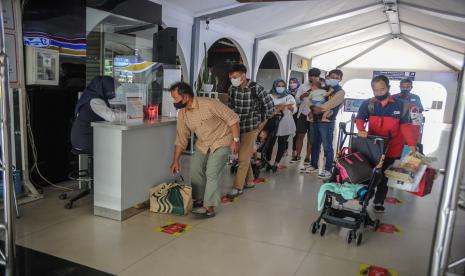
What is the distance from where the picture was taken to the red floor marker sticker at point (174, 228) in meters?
3.30

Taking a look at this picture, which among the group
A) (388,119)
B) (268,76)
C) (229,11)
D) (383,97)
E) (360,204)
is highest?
(229,11)

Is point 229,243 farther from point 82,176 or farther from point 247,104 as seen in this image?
point 82,176

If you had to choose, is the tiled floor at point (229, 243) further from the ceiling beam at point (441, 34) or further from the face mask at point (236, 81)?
the ceiling beam at point (441, 34)

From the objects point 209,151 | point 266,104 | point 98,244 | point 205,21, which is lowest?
point 98,244

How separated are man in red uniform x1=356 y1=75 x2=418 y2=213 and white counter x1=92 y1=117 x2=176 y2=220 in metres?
2.14

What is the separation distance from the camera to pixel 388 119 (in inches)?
142

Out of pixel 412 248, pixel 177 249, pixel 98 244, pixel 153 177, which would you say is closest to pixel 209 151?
pixel 153 177

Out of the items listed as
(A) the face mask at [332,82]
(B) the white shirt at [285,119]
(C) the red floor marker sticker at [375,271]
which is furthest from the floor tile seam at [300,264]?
Answer: (A) the face mask at [332,82]

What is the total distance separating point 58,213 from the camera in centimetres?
364

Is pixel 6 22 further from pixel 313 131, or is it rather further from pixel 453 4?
pixel 453 4

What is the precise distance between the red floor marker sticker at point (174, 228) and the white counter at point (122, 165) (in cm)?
44

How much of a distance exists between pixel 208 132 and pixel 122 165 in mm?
873

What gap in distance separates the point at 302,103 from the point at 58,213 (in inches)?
160

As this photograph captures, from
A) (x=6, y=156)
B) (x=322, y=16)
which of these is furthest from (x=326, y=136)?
(x=6, y=156)
